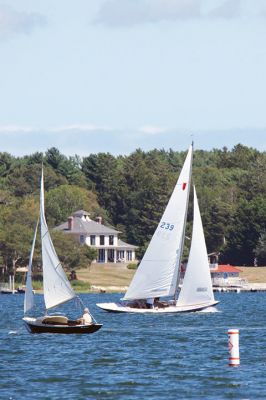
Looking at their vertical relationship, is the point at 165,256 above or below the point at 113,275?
below

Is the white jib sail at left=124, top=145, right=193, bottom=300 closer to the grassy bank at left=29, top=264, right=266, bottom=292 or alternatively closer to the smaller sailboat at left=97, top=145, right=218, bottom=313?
Result: the smaller sailboat at left=97, top=145, right=218, bottom=313

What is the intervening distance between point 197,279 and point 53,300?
64.1ft

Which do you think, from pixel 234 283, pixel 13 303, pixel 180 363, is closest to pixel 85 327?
pixel 180 363

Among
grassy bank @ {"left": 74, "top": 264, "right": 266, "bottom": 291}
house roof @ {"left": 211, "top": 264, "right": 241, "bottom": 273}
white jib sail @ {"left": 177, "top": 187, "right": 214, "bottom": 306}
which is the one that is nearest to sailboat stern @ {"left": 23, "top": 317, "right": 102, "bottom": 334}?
white jib sail @ {"left": 177, "top": 187, "right": 214, "bottom": 306}

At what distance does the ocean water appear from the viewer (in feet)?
158

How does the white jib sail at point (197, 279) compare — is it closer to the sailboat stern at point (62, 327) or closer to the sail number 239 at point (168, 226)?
the sail number 239 at point (168, 226)

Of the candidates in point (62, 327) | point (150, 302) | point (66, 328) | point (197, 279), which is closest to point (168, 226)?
point (197, 279)

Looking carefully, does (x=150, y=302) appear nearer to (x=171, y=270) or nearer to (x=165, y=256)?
(x=171, y=270)

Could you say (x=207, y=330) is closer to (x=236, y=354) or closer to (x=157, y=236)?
(x=157, y=236)

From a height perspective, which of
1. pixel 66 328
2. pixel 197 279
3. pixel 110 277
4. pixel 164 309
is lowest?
pixel 66 328

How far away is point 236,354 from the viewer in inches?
2136

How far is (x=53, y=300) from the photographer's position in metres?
73.9

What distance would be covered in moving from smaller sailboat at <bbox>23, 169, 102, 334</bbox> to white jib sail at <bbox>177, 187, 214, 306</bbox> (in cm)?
1785

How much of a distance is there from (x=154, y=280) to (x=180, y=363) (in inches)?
1380
